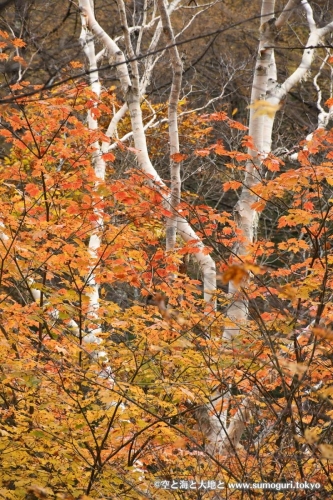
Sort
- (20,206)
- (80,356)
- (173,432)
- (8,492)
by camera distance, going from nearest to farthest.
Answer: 1. (8,492)
2. (173,432)
3. (80,356)
4. (20,206)

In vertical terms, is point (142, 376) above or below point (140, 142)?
below

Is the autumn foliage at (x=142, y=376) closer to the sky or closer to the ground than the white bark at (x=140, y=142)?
closer to the ground

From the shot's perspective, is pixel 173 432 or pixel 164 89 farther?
pixel 164 89

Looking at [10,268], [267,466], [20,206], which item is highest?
[20,206]

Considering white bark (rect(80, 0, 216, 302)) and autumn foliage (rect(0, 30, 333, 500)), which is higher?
white bark (rect(80, 0, 216, 302))

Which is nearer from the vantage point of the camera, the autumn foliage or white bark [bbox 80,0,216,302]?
the autumn foliage

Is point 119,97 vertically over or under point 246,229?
over

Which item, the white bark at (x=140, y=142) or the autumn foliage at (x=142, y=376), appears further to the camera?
the white bark at (x=140, y=142)

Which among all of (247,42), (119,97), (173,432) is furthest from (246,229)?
(247,42)

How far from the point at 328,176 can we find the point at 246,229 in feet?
6.40

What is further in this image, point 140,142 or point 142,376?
point 140,142

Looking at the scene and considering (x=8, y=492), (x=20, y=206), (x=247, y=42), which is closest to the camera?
(x=8, y=492)

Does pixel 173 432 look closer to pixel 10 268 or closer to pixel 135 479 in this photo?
pixel 135 479

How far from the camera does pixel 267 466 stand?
4.97 m
